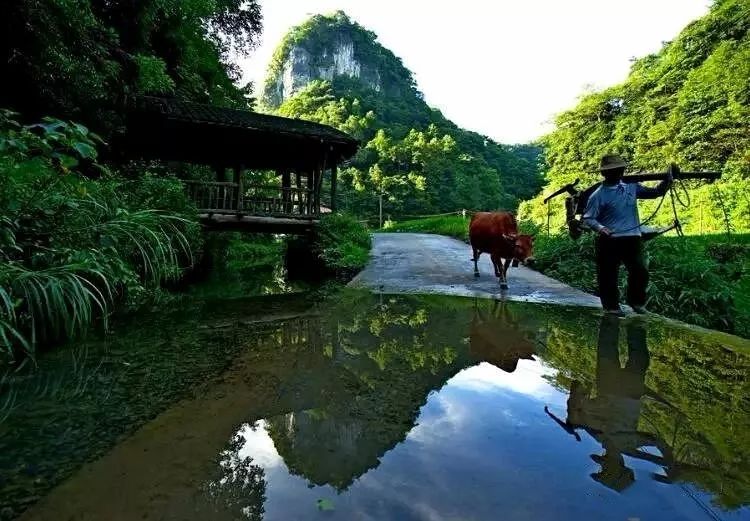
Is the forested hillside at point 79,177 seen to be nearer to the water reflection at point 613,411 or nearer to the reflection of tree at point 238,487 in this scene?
the reflection of tree at point 238,487

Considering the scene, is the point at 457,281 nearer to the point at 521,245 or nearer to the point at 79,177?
the point at 521,245

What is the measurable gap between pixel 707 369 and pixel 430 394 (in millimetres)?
1917

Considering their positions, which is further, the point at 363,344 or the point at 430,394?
the point at 363,344

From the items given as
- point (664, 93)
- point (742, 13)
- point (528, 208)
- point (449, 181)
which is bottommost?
point (528, 208)

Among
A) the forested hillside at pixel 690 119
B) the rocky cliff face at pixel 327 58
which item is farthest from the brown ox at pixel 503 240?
the rocky cliff face at pixel 327 58

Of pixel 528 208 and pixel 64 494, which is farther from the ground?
pixel 528 208

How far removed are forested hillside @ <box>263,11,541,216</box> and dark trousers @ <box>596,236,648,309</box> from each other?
137 feet

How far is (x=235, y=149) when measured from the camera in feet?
44.1

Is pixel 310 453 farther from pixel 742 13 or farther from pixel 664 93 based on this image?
pixel 664 93

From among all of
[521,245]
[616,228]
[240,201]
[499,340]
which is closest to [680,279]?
[521,245]

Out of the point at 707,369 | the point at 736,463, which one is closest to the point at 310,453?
the point at 736,463

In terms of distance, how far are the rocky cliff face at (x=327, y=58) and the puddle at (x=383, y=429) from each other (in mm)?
99799

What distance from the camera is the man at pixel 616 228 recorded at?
4.86 meters

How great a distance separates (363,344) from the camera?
13.1ft
